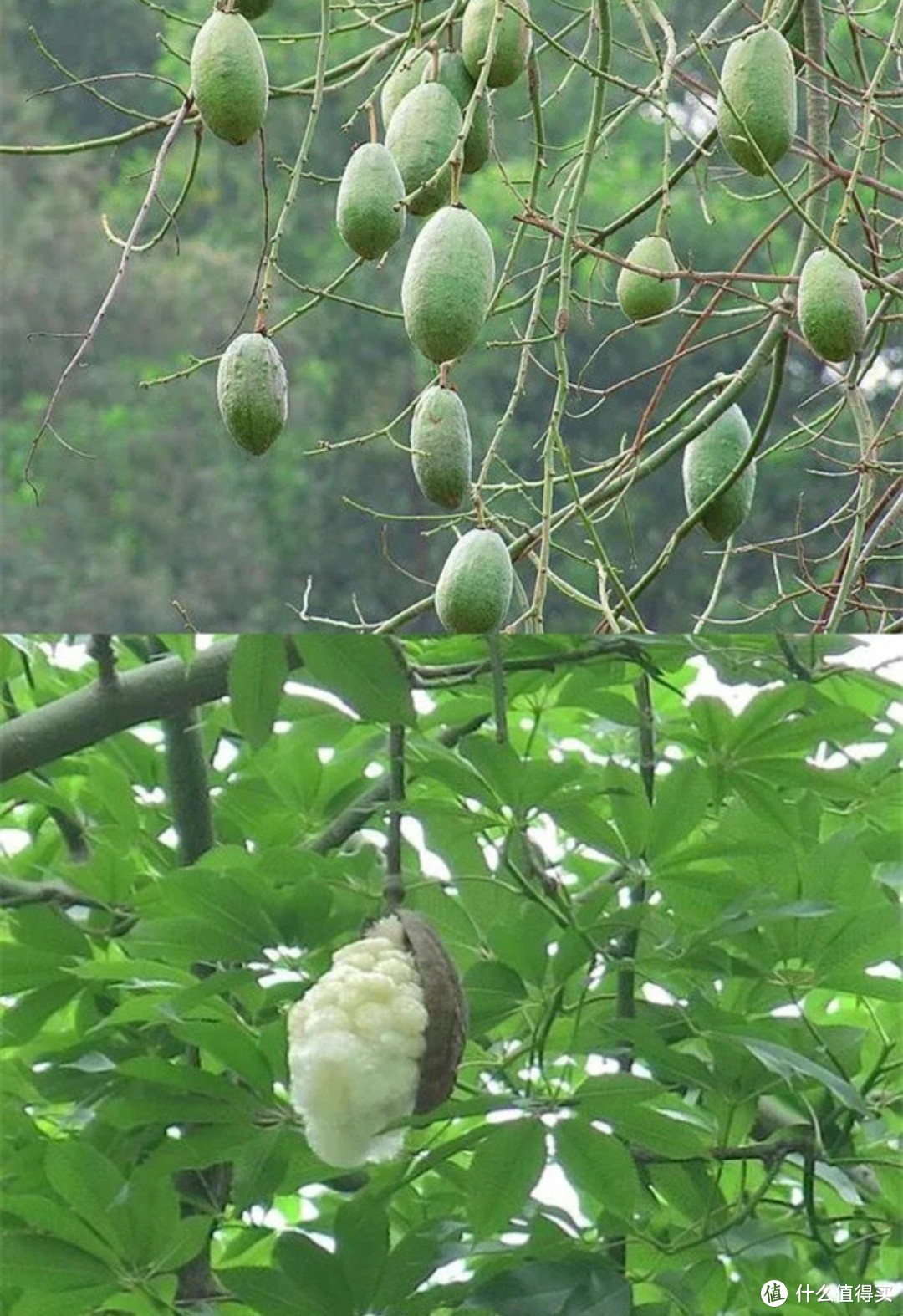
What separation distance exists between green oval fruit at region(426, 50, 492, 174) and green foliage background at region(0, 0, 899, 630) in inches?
206

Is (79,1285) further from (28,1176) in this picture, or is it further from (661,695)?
(661,695)

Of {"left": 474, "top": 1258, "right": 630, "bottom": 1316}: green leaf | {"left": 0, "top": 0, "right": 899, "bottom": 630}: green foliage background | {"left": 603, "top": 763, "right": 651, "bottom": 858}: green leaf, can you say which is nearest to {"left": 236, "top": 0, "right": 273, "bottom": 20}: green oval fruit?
{"left": 603, "top": 763, "right": 651, "bottom": 858}: green leaf

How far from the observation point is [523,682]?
568mm

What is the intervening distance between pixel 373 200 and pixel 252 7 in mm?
70

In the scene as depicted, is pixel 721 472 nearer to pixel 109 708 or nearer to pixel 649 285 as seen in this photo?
pixel 649 285

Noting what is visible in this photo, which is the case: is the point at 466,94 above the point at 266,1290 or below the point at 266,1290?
above

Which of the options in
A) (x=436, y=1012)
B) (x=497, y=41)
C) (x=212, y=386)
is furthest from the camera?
(x=212, y=386)

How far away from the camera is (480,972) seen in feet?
1.84

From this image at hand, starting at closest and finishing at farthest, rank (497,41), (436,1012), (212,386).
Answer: (436,1012), (497,41), (212,386)

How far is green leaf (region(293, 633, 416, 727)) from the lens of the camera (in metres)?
0.57

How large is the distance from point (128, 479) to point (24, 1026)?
6376 mm

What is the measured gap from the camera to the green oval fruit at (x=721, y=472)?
0.73 metres

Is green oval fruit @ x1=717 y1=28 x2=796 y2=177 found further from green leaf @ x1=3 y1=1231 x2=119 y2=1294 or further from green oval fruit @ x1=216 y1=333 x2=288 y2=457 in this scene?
green leaf @ x1=3 y1=1231 x2=119 y2=1294

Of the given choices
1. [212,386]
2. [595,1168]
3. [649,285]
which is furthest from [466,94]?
[212,386]
